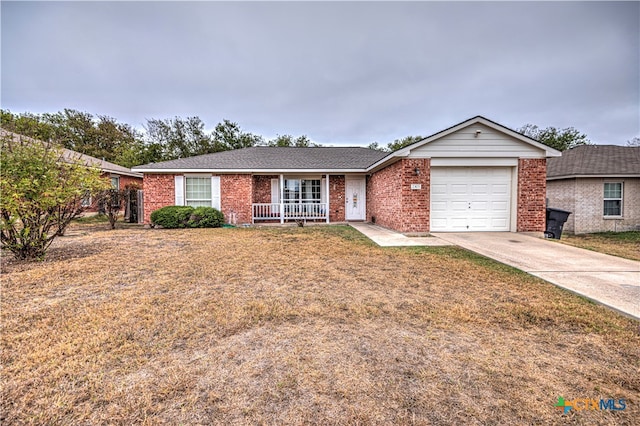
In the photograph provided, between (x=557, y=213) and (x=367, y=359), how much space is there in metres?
11.0

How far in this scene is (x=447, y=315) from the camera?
3.26 metres

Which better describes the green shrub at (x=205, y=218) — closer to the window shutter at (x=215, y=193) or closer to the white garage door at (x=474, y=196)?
the window shutter at (x=215, y=193)

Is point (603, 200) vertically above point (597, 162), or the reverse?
point (597, 162)

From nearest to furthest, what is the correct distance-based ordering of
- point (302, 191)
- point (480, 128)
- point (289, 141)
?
point (480, 128), point (302, 191), point (289, 141)

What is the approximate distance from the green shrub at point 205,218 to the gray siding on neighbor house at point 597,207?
1645 cm

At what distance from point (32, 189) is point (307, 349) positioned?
668 cm

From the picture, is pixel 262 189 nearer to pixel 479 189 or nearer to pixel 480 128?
pixel 479 189

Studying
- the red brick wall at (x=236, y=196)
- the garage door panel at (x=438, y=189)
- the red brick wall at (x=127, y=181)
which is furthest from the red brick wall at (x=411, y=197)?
the red brick wall at (x=127, y=181)

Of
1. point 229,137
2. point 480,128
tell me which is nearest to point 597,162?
point 480,128

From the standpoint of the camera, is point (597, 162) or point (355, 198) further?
point (355, 198)

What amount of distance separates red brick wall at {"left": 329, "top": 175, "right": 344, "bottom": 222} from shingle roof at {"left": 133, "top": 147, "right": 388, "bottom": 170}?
898 mm

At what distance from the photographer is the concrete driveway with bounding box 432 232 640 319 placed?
3840 millimetres

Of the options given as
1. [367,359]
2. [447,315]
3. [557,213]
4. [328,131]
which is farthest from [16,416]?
[328,131]

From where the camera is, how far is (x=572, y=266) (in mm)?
5387
